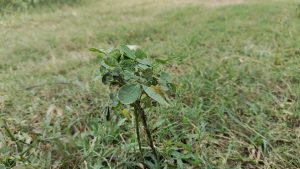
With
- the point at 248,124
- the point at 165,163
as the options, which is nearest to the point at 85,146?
the point at 165,163

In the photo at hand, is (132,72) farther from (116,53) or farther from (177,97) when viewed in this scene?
(177,97)

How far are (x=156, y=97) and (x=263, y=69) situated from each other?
4.76ft

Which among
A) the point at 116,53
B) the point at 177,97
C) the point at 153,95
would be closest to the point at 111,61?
the point at 116,53

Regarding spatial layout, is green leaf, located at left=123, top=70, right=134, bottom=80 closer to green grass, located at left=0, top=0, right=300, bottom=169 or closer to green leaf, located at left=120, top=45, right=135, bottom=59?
green leaf, located at left=120, top=45, right=135, bottom=59

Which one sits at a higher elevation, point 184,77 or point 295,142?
point 184,77

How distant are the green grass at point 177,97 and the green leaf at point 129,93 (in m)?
0.30

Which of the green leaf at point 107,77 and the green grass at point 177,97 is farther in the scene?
the green grass at point 177,97

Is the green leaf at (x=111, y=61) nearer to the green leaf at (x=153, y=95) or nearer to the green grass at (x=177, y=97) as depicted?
the green leaf at (x=153, y=95)

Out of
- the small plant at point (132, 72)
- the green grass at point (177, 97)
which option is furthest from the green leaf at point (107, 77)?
the green grass at point (177, 97)

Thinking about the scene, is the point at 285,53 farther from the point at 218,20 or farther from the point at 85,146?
the point at 85,146

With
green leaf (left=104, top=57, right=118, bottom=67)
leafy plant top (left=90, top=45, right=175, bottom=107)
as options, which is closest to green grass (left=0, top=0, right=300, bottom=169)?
leafy plant top (left=90, top=45, right=175, bottom=107)

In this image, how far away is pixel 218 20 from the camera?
381cm

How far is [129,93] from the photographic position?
131 cm

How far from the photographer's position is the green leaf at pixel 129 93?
1.30 metres
